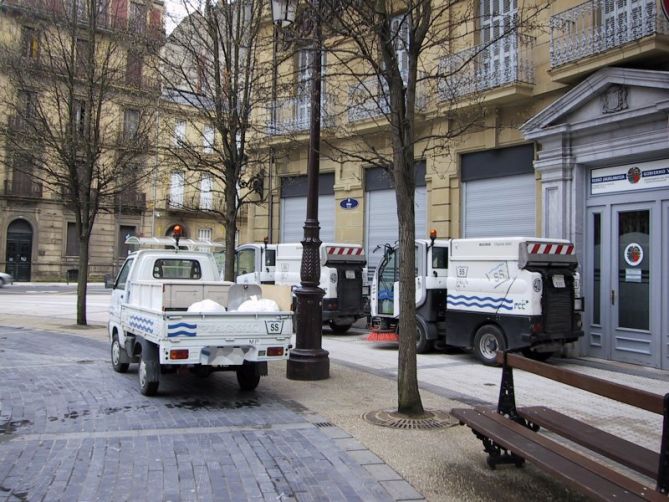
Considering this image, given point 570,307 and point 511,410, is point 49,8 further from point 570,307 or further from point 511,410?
point 511,410

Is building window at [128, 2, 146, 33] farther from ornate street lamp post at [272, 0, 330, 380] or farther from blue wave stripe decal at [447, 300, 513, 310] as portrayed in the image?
blue wave stripe decal at [447, 300, 513, 310]

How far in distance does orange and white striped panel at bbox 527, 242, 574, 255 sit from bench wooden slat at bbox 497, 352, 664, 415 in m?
5.76

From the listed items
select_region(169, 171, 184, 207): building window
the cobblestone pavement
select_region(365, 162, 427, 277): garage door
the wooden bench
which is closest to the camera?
the wooden bench

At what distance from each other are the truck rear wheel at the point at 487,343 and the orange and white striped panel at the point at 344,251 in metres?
Answer: 5.23

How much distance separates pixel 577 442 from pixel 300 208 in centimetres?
1626

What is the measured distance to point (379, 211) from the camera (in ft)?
58.7

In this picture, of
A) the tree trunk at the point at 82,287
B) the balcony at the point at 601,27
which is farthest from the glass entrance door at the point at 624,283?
the tree trunk at the point at 82,287

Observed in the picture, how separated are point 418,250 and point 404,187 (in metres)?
6.13

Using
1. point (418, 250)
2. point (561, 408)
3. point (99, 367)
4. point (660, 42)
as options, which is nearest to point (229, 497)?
point (561, 408)

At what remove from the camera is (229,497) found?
14.6 ft

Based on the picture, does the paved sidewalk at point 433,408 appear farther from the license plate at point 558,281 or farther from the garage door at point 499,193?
the garage door at point 499,193

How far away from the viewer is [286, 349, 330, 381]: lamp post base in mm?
9039

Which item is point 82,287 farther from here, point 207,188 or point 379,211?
point 207,188

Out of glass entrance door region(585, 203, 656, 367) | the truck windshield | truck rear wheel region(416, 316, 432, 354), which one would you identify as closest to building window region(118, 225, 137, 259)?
truck rear wheel region(416, 316, 432, 354)
